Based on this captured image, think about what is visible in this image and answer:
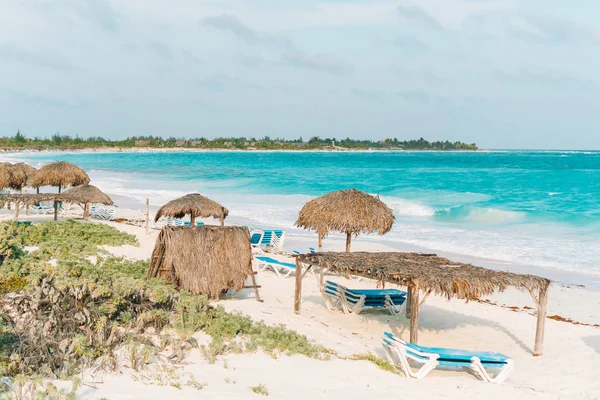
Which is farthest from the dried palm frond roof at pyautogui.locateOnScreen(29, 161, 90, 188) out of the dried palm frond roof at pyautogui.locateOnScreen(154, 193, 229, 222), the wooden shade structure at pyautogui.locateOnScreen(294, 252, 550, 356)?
the wooden shade structure at pyautogui.locateOnScreen(294, 252, 550, 356)

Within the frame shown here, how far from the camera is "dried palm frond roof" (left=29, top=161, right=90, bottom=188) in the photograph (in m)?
19.8

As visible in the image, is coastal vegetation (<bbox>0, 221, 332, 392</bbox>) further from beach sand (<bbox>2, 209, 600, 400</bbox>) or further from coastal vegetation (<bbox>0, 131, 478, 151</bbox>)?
coastal vegetation (<bbox>0, 131, 478, 151</bbox>)

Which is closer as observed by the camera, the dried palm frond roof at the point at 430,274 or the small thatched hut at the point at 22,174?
the dried palm frond roof at the point at 430,274

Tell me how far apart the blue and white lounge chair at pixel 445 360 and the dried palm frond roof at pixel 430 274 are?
0.83 m

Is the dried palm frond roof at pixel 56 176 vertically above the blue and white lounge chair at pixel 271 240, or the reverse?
the dried palm frond roof at pixel 56 176

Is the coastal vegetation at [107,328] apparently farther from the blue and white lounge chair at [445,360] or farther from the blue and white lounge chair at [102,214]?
the blue and white lounge chair at [102,214]

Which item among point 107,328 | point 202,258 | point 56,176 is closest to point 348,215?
point 202,258

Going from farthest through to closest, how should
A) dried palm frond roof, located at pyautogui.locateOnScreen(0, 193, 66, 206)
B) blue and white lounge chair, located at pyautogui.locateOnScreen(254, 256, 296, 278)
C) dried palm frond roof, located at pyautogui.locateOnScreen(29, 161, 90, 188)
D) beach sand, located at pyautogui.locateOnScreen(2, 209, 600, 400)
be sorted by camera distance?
1. dried palm frond roof, located at pyautogui.locateOnScreen(29, 161, 90, 188)
2. dried palm frond roof, located at pyautogui.locateOnScreen(0, 193, 66, 206)
3. blue and white lounge chair, located at pyautogui.locateOnScreen(254, 256, 296, 278)
4. beach sand, located at pyautogui.locateOnScreen(2, 209, 600, 400)

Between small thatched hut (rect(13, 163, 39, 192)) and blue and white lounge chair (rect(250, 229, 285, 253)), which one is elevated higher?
small thatched hut (rect(13, 163, 39, 192))

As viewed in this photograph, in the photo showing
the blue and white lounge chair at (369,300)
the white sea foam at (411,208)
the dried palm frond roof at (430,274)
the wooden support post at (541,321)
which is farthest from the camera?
the white sea foam at (411,208)

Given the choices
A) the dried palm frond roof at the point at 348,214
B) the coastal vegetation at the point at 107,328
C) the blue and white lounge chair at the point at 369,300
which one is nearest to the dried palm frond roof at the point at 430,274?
the blue and white lounge chair at the point at 369,300

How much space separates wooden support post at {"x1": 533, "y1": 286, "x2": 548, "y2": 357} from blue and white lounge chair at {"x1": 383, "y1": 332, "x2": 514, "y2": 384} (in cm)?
149

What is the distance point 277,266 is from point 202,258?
13.6ft

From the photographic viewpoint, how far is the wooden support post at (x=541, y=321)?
26.9 ft
